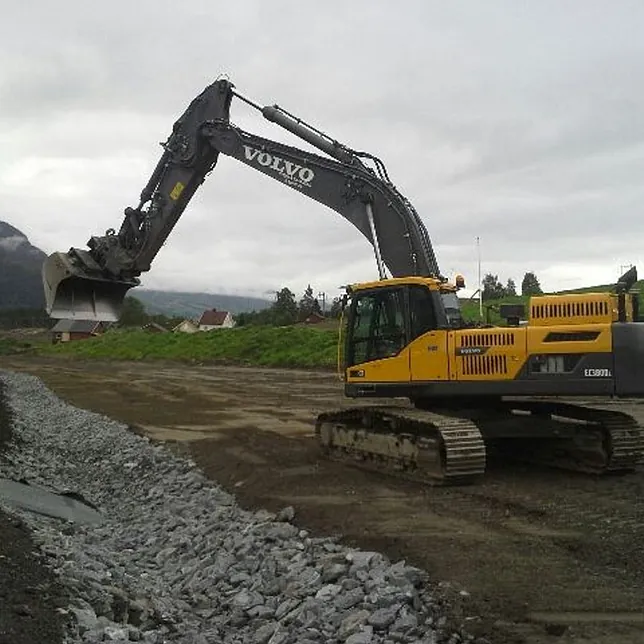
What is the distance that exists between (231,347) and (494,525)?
3985cm

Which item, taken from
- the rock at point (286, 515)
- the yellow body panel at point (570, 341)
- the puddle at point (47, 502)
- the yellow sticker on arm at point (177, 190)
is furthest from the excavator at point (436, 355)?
the puddle at point (47, 502)

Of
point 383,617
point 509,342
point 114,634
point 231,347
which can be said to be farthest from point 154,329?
point 383,617

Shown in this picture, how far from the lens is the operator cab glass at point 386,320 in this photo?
1050cm

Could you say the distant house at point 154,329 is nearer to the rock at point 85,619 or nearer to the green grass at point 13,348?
the green grass at point 13,348

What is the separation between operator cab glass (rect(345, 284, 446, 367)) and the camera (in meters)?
10.5

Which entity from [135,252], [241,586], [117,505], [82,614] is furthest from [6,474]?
[82,614]

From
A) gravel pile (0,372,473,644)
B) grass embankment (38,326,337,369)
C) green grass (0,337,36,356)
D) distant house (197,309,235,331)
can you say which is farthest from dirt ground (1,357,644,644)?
distant house (197,309,235,331)

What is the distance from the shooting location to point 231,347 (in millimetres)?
47219

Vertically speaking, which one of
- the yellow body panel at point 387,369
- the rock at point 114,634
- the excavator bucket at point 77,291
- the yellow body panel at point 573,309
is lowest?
the rock at point 114,634

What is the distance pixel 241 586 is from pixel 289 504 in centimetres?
247

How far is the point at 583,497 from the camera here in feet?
30.3

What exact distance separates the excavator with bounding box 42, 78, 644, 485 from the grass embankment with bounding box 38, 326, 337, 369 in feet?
73.6

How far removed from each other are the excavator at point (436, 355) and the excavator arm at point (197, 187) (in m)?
0.03

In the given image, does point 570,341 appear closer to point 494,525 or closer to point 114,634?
point 494,525
